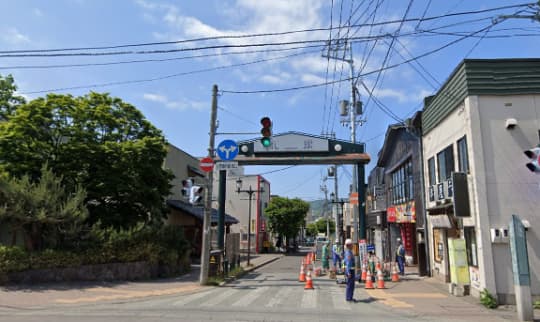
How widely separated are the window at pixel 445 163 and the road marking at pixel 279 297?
7469 mm

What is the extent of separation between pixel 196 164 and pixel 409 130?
60.1 ft

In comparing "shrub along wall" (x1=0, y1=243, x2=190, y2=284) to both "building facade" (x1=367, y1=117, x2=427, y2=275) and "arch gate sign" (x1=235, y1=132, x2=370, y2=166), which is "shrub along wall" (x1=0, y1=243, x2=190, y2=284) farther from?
"building facade" (x1=367, y1=117, x2=427, y2=275)

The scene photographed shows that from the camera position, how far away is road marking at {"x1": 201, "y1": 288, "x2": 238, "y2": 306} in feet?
35.1

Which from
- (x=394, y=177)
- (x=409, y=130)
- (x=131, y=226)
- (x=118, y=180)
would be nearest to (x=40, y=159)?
(x=118, y=180)

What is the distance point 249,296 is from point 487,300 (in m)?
7.04

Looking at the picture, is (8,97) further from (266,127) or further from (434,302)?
(434,302)

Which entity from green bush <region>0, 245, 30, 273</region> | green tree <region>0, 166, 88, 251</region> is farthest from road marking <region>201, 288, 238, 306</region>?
green bush <region>0, 245, 30, 273</region>

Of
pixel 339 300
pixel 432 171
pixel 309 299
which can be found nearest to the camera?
pixel 339 300

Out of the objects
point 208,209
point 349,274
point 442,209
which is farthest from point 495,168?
point 208,209

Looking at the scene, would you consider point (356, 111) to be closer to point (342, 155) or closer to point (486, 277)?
point (342, 155)

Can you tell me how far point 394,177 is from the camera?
24.2 meters

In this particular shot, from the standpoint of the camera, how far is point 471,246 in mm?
12523

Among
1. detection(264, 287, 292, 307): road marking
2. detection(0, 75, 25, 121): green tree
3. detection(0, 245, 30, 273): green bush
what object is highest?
detection(0, 75, 25, 121): green tree

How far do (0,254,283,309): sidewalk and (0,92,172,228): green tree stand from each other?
11.0ft
